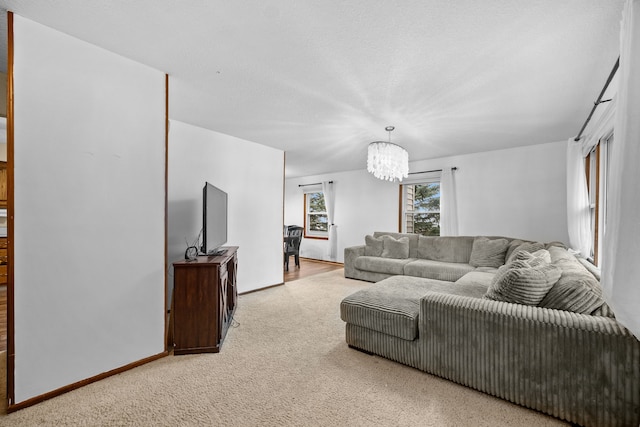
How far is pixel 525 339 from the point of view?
5.31 ft

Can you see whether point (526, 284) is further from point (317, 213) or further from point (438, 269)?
point (317, 213)

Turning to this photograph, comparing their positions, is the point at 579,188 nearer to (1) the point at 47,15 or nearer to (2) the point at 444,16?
(2) the point at 444,16

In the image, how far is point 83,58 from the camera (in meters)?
1.87

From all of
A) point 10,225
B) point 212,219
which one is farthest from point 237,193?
point 10,225

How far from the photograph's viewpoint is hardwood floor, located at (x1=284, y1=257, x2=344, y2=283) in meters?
5.25

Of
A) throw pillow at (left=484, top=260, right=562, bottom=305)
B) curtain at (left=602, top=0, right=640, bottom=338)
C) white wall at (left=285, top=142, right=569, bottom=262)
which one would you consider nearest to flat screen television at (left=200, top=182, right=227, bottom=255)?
throw pillow at (left=484, top=260, right=562, bottom=305)

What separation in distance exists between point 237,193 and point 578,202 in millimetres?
4463

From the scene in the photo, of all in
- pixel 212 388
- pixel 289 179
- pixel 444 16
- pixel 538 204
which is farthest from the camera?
pixel 289 179

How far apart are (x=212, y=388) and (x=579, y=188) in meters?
4.58

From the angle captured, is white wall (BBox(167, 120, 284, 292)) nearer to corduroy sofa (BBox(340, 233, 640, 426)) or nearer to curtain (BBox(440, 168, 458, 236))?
corduroy sofa (BBox(340, 233, 640, 426))

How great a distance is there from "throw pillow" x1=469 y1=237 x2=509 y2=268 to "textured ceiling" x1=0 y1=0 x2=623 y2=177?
1707mm

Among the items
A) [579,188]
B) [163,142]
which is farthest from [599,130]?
[163,142]

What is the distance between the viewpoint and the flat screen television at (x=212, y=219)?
2502 mm

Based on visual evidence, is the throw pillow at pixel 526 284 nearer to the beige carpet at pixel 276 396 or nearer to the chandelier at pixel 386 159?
the beige carpet at pixel 276 396
